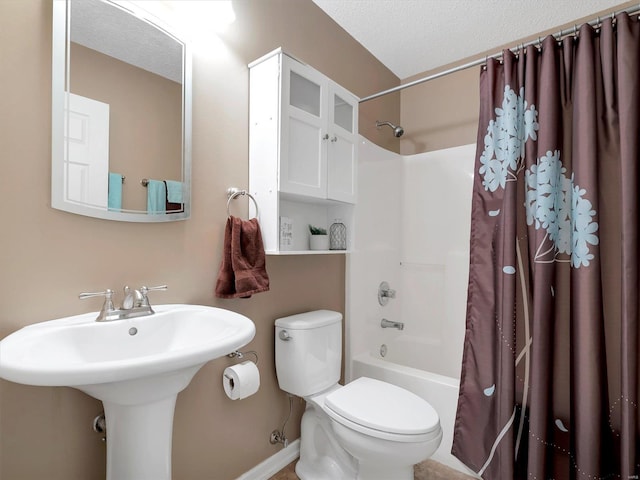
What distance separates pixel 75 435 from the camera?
1.05 metres

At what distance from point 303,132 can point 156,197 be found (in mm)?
707

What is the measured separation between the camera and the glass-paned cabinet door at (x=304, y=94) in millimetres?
1518

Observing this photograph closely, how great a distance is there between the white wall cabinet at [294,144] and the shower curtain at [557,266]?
0.70 meters

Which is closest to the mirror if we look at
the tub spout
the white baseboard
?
the white baseboard

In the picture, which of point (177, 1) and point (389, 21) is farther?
point (389, 21)

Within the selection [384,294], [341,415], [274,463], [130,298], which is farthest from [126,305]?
[384,294]

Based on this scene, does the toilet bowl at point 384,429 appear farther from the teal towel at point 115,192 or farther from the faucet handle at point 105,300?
the teal towel at point 115,192

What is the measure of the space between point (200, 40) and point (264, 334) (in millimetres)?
1326

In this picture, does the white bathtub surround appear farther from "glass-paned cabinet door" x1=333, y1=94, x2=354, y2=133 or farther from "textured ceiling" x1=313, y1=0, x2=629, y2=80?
"textured ceiling" x1=313, y1=0, x2=629, y2=80

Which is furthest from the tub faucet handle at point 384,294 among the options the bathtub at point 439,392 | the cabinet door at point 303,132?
the cabinet door at point 303,132

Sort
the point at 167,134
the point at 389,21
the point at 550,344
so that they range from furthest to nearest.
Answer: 1. the point at 389,21
2. the point at 550,344
3. the point at 167,134

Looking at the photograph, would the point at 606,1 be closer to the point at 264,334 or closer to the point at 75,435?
the point at 264,334

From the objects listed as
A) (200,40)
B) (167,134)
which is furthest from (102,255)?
(200,40)

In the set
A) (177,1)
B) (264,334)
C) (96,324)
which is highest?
(177,1)
